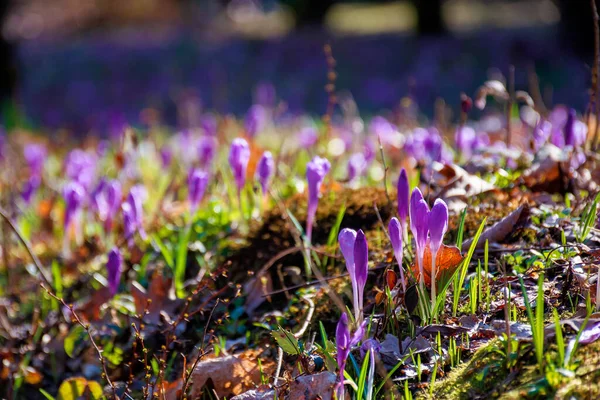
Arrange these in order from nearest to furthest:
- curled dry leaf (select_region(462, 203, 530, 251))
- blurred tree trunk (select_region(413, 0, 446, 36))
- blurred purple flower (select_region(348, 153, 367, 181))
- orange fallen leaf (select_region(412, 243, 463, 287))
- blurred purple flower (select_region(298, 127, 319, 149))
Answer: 1. orange fallen leaf (select_region(412, 243, 463, 287))
2. curled dry leaf (select_region(462, 203, 530, 251))
3. blurred purple flower (select_region(348, 153, 367, 181))
4. blurred purple flower (select_region(298, 127, 319, 149))
5. blurred tree trunk (select_region(413, 0, 446, 36))

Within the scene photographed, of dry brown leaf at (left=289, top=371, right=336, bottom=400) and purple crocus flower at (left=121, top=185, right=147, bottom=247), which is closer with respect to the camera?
dry brown leaf at (left=289, top=371, right=336, bottom=400)

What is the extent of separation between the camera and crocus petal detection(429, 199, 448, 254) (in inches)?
72.9

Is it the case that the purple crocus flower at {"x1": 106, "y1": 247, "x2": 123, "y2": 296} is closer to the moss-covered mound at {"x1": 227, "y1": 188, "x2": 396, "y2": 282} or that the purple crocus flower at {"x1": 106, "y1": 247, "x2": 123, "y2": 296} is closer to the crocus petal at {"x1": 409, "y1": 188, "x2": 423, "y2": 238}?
the moss-covered mound at {"x1": 227, "y1": 188, "x2": 396, "y2": 282}

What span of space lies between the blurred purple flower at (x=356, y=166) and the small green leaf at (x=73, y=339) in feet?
4.04

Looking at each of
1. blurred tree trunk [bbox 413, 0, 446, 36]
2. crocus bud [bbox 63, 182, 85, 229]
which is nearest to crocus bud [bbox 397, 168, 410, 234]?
crocus bud [bbox 63, 182, 85, 229]

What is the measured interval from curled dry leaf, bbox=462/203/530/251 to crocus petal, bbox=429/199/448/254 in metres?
0.47

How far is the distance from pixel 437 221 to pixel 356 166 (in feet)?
5.29

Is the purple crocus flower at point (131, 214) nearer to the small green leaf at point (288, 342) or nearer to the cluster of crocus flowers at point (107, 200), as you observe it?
the cluster of crocus flowers at point (107, 200)

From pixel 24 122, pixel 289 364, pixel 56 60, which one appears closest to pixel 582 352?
pixel 289 364

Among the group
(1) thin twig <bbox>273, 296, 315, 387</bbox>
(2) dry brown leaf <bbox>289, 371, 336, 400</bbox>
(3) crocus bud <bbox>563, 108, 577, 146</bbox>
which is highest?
(3) crocus bud <bbox>563, 108, 577, 146</bbox>

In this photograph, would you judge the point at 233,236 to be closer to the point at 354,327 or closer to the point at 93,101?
the point at 354,327

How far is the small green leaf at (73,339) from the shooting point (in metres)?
2.73

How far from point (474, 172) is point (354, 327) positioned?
1354mm

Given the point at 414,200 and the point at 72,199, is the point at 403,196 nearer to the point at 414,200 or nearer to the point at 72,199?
the point at 414,200
